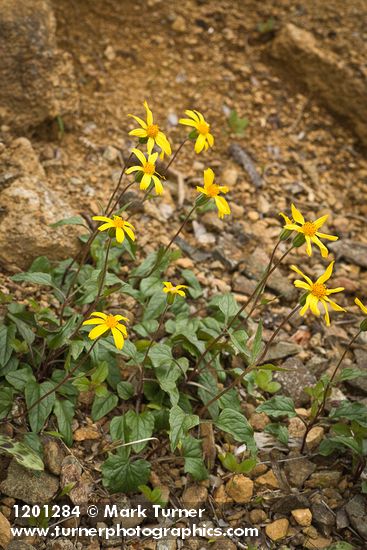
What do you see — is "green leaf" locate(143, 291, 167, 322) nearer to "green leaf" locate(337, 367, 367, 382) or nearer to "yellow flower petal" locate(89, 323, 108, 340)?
"yellow flower petal" locate(89, 323, 108, 340)

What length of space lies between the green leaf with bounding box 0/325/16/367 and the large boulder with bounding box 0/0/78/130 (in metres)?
1.71

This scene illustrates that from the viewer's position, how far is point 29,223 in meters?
3.62

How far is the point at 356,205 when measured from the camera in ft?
16.0

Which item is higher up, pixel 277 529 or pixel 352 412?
pixel 352 412

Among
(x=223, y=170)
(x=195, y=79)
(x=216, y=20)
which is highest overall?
(x=216, y=20)

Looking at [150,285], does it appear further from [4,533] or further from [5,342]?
[4,533]

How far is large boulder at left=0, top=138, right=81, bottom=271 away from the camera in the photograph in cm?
359

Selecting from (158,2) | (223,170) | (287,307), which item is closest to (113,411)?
(287,307)

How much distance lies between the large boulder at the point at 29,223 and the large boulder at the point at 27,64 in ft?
1.96

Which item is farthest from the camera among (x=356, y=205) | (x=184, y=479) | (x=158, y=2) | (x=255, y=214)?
(x=158, y=2)

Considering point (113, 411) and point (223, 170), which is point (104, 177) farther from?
point (113, 411)

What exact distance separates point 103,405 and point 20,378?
449mm

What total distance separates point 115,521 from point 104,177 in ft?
7.81

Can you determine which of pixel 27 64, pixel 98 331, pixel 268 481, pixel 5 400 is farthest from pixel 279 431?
pixel 27 64
